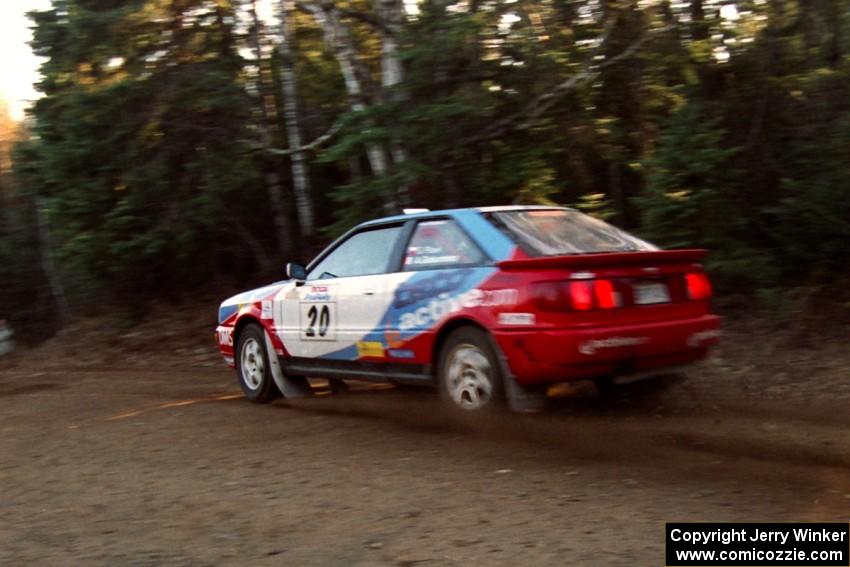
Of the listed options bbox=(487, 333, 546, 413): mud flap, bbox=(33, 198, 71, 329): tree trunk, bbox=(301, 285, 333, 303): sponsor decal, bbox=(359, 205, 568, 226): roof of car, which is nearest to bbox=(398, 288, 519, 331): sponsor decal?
bbox=(487, 333, 546, 413): mud flap

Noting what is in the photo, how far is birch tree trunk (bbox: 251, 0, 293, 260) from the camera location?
13.8 metres

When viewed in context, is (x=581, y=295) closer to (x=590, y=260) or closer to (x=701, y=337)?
(x=590, y=260)

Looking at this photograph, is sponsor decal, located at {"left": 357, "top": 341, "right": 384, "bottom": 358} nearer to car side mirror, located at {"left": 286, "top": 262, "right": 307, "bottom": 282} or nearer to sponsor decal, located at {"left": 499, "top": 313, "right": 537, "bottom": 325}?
car side mirror, located at {"left": 286, "top": 262, "right": 307, "bottom": 282}

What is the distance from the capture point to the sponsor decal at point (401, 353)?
671 cm

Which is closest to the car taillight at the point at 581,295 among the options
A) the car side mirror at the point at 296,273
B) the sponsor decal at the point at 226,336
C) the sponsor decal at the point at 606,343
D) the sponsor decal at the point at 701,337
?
the sponsor decal at the point at 606,343

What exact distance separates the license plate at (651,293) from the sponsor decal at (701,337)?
0.33 metres

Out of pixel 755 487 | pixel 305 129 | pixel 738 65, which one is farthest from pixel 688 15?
pixel 755 487

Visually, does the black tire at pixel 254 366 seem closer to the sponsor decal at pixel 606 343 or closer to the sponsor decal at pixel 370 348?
the sponsor decal at pixel 370 348

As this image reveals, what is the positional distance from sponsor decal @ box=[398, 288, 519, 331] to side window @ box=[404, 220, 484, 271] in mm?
262

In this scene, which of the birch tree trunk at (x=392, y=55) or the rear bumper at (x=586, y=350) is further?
the birch tree trunk at (x=392, y=55)

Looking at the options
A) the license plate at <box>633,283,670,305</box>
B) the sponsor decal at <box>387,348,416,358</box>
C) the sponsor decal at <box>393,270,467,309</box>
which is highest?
the sponsor decal at <box>393,270,467,309</box>

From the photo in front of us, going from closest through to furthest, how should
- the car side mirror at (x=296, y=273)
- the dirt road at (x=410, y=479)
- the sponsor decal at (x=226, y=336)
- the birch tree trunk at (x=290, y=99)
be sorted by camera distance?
the dirt road at (x=410, y=479), the car side mirror at (x=296, y=273), the sponsor decal at (x=226, y=336), the birch tree trunk at (x=290, y=99)

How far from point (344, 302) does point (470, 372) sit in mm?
1544

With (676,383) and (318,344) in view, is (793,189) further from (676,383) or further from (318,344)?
(318,344)
